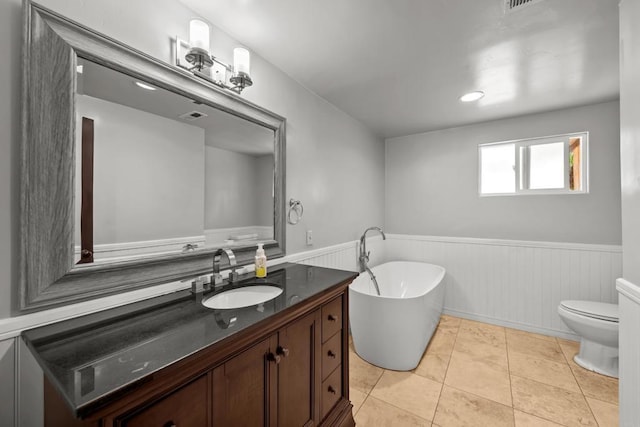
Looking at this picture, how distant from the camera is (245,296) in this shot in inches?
55.6

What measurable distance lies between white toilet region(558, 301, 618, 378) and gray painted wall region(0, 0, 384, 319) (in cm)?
195

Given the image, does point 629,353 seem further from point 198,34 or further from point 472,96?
point 198,34

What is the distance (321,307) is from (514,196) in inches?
104

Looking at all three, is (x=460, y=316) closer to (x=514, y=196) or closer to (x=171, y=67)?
(x=514, y=196)

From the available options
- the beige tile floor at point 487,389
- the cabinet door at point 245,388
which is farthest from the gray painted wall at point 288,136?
the beige tile floor at point 487,389

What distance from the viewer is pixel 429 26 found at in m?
1.46

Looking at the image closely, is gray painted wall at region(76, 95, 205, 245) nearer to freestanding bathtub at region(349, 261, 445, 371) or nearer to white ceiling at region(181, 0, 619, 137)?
white ceiling at region(181, 0, 619, 137)

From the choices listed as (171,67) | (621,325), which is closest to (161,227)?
(171,67)

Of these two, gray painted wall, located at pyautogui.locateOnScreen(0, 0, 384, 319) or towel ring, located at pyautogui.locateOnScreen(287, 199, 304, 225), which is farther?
towel ring, located at pyautogui.locateOnScreen(287, 199, 304, 225)

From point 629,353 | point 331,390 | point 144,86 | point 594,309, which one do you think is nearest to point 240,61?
point 144,86

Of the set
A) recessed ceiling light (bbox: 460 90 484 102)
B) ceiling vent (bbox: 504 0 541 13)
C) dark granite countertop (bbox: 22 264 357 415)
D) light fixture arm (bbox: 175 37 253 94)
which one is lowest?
dark granite countertop (bbox: 22 264 357 415)

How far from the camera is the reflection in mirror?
101 cm

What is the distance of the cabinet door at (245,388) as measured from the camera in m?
0.85

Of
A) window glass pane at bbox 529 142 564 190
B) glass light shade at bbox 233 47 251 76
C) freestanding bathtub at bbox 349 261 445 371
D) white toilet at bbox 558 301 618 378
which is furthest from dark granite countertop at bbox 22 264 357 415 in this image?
window glass pane at bbox 529 142 564 190
